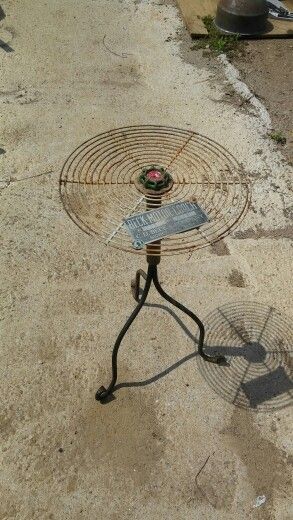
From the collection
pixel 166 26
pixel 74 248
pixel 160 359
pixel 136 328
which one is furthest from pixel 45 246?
→ pixel 166 26

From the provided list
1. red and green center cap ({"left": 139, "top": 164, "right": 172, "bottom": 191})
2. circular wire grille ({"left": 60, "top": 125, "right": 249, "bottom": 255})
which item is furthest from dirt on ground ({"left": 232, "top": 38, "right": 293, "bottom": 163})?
red and green center cap ({"left": 139, "top": 164, "right": 172, "bottom": 191})

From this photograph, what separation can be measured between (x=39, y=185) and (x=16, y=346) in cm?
156

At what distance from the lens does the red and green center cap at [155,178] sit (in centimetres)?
224

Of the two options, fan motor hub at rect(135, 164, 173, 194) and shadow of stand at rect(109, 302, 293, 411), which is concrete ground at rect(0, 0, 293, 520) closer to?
shadow of stand at rect(109, 302, 293, 411)

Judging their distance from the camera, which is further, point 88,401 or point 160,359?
point 160,359

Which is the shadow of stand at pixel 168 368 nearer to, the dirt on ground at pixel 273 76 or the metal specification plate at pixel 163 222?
the metal specification plate at pixel 163 222

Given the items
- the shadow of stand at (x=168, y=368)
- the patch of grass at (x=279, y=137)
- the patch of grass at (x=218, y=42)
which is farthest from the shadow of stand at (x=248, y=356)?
the patch of grass at (x=218, y=42)

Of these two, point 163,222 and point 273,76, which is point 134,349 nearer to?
point 163,222

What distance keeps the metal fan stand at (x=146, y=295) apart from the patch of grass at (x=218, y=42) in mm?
3703

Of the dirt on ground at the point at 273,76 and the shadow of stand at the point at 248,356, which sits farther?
the dirt on ground at the point at 273,76

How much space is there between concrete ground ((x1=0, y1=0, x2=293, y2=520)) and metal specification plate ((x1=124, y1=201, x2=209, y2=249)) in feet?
4.24

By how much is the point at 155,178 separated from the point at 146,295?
25.0 inches

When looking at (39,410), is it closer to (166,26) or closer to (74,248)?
(74,248)

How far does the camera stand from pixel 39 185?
4.11 meters
